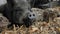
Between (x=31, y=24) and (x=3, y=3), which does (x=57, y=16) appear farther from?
(x=3, y=3)

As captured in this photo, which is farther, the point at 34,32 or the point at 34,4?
the point at 34,4

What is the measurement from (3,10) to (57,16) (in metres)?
0.81

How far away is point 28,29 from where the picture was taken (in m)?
2.44

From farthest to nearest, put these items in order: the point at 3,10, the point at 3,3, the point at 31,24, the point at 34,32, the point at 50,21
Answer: the point at 3,3 → the point at 3,10 → the point at 50,21 → the point at 31,24 → the point at 34,32

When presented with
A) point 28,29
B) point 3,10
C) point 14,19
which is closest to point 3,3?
point 3,10

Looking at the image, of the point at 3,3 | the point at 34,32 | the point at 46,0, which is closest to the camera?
the point at 34,32

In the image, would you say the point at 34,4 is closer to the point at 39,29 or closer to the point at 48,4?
the point at 48,4

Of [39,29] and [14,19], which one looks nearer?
[39,29]

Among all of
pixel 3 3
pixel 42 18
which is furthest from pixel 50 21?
pixel 3 3

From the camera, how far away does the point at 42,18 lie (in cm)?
291

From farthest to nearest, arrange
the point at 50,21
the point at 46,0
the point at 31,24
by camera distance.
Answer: the point at 46,0 < the point at 50,21 < the point at 31,24

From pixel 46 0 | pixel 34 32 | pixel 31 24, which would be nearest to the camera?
pixel 34 32

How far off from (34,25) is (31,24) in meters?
0.06

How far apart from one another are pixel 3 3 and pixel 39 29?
1.06 metres
